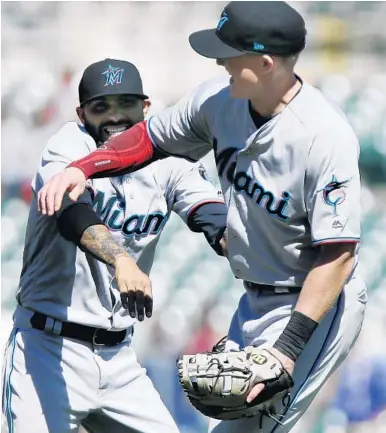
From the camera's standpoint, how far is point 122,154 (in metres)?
3.44

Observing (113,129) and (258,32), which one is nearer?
(258,32)

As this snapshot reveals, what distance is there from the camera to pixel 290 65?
10.1ft

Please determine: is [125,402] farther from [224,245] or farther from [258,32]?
[258,32]

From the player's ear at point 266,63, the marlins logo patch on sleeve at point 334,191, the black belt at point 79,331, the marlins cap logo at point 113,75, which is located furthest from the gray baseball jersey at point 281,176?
the black belt at point 79,331

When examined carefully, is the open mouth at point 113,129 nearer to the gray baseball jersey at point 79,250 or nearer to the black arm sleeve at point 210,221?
the gray baseball jersey at point 79,250

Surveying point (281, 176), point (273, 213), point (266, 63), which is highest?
point (266, 63)

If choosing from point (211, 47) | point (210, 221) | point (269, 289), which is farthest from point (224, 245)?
point (211, 47)

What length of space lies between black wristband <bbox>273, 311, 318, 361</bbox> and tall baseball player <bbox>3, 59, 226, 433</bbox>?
86 cm

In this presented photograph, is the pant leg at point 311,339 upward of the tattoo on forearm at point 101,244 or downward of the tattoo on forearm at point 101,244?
downward

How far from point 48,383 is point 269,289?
1.09m

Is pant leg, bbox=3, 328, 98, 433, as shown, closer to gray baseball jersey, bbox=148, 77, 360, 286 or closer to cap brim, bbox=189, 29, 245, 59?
gray baseball jersey, bbox=148, 77, 360, 286

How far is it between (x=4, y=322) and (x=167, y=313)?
1.07 meters

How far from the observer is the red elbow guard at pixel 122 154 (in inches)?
132

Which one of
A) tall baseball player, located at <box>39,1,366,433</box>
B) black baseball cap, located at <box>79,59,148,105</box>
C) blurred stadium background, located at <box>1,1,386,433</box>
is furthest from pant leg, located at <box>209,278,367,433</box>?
blurred stadium background, located at <box>1,1,386,433</box>
